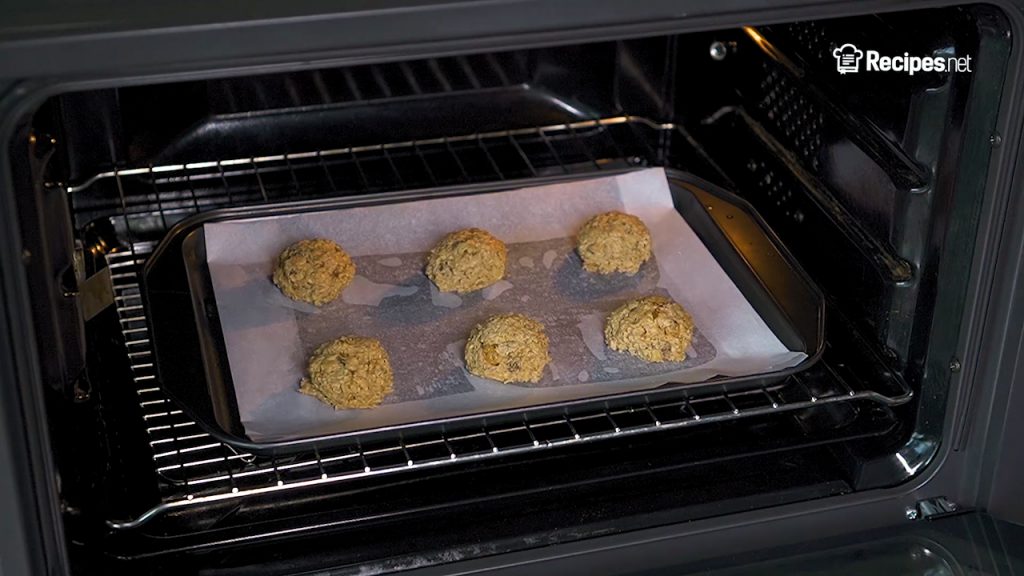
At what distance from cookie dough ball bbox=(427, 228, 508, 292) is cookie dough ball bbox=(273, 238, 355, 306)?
0.11 metres

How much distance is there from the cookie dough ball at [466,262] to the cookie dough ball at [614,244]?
115mm

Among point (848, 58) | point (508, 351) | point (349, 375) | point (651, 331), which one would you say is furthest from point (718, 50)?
→ point (349, 375)

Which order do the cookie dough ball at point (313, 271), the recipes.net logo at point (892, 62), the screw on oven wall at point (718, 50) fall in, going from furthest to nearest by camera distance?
the screw on oven wall at point (718, 50)
the cookie dough ball at point (313, 271)
the recipes.net logo at point (892, 62)

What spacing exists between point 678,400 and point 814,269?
285 mm

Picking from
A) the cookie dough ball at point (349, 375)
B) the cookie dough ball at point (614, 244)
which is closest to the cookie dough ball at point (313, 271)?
the cookie dough ball at point (349, 375)

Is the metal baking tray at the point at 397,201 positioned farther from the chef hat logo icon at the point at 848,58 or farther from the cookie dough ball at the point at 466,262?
the chef hat logo icon at the point at 848,58

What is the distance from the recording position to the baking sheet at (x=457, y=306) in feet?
4.58

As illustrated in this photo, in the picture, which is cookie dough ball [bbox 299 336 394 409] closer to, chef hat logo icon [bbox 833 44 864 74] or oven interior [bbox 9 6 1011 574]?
oven interior [bbox 9 6 1011 574]

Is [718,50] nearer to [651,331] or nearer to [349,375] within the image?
[651,331]

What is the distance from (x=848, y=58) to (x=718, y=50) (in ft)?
1.05

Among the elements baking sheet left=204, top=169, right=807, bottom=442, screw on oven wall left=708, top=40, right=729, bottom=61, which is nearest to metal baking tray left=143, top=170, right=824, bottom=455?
baking sheet left=204, top=169, right=807, bottom=442

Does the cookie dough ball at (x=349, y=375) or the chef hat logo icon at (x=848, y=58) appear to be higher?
the chef hat logo icon at (x=848, y=58)

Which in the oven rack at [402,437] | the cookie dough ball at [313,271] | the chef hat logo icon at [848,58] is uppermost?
the chef hat logo icon at [848,58]

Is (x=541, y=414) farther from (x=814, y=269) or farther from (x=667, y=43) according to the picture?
(x=667, y=43)
